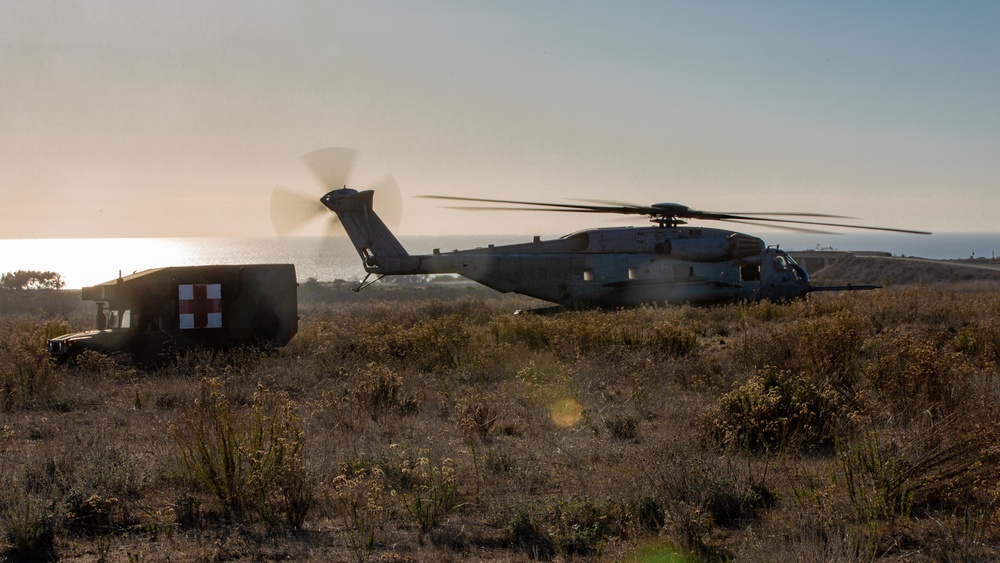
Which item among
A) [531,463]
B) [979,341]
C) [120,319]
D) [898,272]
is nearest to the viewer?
[531,463]

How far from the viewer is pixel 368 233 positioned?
22.8 metres

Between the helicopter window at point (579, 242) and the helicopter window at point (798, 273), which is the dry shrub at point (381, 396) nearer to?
the helicopter window at point (579, 242)

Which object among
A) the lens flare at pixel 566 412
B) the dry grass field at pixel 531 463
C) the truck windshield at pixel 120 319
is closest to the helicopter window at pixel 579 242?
the dry grass field at pixel 531 463

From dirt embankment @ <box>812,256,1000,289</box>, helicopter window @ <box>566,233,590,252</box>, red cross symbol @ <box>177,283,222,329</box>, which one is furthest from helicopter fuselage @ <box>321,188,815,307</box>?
dirt embankment @ <box>812,256,1000,289</box>

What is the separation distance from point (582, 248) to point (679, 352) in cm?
784

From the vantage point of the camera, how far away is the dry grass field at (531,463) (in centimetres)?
571

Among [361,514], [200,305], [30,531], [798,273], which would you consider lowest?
[361,514]

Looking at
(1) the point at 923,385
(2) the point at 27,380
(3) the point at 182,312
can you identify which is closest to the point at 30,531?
(2) the point at 27,380

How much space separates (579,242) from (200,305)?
11.0 meters

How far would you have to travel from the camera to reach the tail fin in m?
22.5

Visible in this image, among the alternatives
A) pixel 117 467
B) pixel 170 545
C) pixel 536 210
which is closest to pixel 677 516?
pixel 170 545

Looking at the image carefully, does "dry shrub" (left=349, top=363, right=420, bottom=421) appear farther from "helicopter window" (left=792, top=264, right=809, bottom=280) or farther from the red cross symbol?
"helicopter window" (left=792, top=264, right=809, bottom=280)

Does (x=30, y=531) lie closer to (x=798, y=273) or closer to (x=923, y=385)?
(x=923, y=385)

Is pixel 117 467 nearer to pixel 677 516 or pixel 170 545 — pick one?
pixel 170 545
